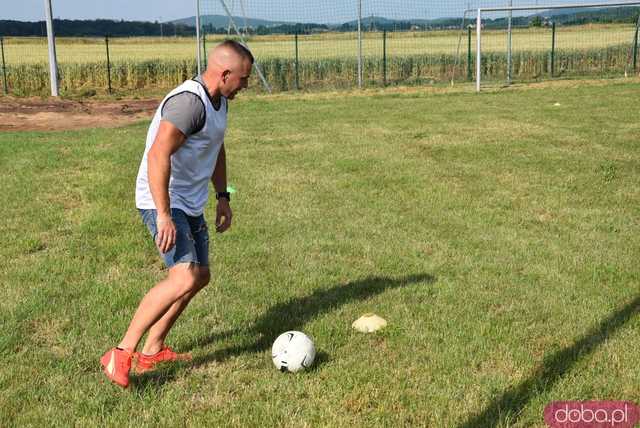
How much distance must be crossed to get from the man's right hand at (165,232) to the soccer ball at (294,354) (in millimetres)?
978

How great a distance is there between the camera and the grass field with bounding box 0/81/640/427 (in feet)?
13.1

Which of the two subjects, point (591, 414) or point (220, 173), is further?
point (220, 173)

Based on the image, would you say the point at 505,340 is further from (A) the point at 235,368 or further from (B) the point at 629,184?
(B) the point at 629,184

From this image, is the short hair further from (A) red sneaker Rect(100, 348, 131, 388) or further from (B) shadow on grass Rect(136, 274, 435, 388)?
(B) shadow on grass Rect(136, 274, 435, 388)

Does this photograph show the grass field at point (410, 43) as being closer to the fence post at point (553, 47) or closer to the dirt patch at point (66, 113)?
the fence post at point (553, 47)

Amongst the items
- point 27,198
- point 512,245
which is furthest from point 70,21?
point 512,245

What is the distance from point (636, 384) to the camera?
13.3 ft

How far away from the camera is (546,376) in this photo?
4184 mm

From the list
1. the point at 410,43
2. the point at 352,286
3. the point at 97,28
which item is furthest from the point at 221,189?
the point at 97,28

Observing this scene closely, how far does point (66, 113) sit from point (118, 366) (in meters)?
17.4

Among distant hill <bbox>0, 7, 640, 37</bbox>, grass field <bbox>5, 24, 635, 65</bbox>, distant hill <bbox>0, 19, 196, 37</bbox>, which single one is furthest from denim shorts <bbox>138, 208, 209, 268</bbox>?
distant hill <bbox>0, 19, 196, 37</bbox>

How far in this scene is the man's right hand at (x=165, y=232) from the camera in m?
3.79

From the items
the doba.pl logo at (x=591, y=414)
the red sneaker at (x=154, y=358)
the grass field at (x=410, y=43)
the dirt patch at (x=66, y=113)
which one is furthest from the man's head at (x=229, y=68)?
the grass field at (x=410, y=43)

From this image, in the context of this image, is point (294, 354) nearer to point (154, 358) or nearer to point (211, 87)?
point (154, 358)
